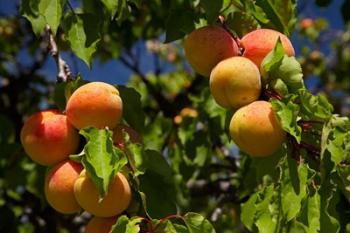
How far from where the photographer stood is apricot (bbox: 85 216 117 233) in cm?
114

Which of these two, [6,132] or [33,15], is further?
[6,132]

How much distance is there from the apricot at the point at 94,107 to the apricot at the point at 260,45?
0.30 metres

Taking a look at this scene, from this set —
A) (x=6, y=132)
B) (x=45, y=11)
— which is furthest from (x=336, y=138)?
(x=6, y=132)

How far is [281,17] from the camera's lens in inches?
54.4

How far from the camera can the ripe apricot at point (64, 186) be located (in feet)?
3.82

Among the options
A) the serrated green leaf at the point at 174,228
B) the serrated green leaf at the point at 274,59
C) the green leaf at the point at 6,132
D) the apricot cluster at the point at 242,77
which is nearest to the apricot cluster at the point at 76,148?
the serrated green leaf at the point at 174,228

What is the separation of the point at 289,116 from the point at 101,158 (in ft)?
1.15

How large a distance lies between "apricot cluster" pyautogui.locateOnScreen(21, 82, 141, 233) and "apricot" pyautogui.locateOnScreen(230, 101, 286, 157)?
24 cm

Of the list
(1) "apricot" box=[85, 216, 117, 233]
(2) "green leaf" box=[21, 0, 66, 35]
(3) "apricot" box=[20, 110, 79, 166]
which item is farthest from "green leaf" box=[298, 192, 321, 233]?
(2) "green leaf" box=[21, 0, 66, 35]

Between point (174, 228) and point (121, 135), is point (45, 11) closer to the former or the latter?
point (121, 135)

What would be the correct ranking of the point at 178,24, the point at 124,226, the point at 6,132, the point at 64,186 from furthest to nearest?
the point at 6,132
the point at 178,24
the point at 64,186
the point at 124,226

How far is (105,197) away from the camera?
1091 millimetres

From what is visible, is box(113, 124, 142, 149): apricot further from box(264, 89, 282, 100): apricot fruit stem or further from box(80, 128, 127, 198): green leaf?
box(264, 89, 282, 100): apricot fruit stem

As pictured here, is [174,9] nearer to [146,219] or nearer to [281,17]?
[281,17]
